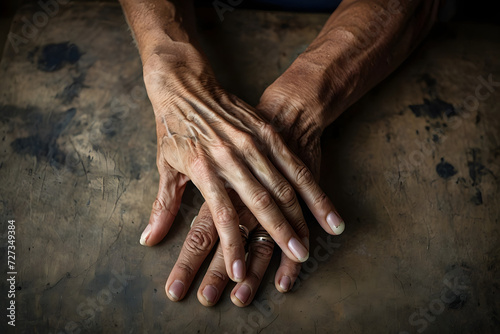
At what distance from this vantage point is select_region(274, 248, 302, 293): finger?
91cm

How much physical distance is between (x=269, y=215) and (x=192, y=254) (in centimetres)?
22

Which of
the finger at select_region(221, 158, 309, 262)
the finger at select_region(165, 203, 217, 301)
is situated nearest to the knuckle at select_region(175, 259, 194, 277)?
the finger at select_region(165, 203, 217, 301)

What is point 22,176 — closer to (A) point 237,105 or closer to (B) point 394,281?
(A) point 237,105

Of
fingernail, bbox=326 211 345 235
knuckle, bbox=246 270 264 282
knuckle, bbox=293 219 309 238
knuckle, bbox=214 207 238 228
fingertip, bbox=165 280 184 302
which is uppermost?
knuckle, bbox=214 207 238 228

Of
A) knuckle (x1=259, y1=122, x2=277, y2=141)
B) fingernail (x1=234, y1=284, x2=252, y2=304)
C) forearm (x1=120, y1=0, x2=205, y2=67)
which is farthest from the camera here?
forearm (x1=120, y1=0, x2=205, y2=67)

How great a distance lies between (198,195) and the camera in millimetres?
1063

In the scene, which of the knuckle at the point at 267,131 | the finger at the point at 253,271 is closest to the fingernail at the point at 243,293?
the finger at the point at 253,271

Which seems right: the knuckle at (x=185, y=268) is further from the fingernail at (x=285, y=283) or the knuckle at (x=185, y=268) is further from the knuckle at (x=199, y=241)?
the fingernail at (x=285, y=283)

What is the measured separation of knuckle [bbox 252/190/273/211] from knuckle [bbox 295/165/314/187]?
100 mm

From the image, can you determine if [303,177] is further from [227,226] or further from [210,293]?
[210,293]

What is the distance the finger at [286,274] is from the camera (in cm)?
91

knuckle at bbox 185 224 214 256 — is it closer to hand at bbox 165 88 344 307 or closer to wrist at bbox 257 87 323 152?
hand at bbox 165 88 344 307

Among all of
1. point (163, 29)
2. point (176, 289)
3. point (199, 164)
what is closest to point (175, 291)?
point (176, 289)

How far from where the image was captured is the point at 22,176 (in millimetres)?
1078
